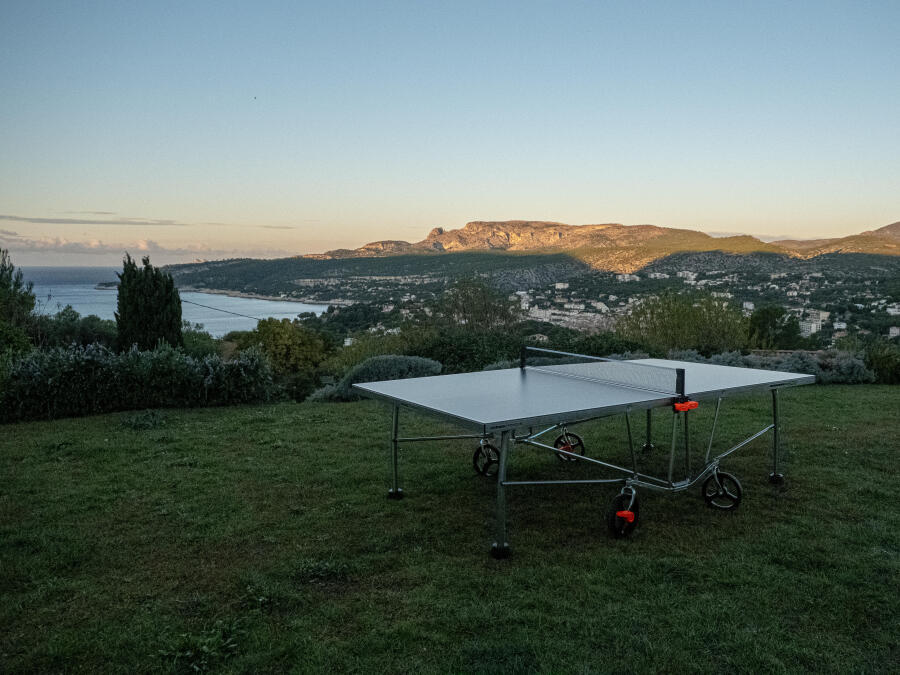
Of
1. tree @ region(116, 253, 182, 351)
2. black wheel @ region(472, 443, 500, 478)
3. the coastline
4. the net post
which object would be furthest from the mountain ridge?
the net post

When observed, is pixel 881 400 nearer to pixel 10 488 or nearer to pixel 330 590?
pixel 330 590

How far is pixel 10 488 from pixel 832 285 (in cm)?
2867

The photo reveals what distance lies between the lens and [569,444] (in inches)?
252

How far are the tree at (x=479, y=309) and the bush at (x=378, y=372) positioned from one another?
233 inches

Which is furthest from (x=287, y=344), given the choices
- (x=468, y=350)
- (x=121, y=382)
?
(x=121, y=382)

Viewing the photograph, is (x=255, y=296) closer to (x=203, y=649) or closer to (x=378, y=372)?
(x=378, y=372)

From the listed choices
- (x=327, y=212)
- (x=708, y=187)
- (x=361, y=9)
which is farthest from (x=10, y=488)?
(x=708, y=187)

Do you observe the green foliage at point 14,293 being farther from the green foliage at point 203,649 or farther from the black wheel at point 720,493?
the black wheel at point 720,493

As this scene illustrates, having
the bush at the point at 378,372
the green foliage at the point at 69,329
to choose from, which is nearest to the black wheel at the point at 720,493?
the bush at the point at 378,372

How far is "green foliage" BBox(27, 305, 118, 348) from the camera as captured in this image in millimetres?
19031

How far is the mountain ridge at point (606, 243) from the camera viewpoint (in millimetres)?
35156

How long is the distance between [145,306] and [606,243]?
36.9m

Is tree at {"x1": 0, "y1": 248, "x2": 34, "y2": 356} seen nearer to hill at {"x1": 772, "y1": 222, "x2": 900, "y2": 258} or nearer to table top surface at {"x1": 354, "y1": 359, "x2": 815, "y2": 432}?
table top surface at {"x1": 354, "y1": 359, "x2": 815, "y2": 432}

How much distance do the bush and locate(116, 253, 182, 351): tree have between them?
24.7 feet
